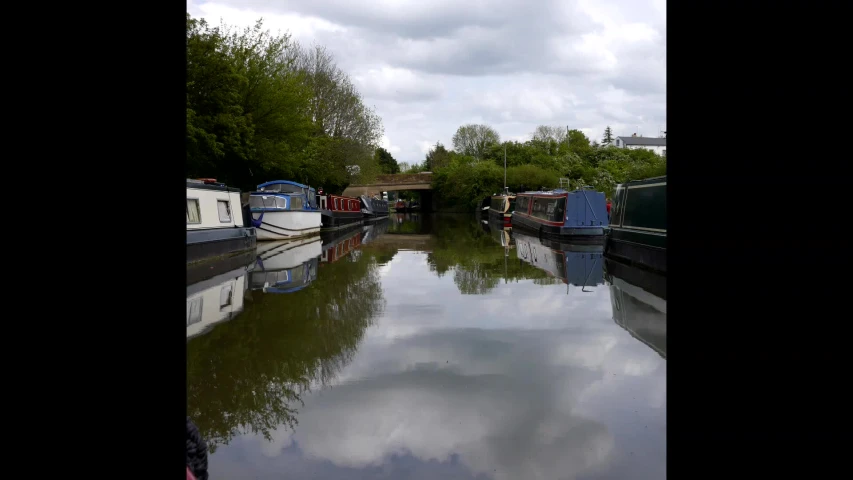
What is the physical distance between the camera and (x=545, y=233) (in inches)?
744

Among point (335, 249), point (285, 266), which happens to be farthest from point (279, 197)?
point (285, 266)

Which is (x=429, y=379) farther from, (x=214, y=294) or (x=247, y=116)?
(x=247, y=116)

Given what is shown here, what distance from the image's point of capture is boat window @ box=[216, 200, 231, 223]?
12909mm

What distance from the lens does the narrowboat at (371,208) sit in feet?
113

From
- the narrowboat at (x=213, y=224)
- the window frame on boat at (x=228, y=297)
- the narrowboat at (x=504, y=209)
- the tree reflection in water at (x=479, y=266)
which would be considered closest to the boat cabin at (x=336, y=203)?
the narrowboat at (x=504, y=209)

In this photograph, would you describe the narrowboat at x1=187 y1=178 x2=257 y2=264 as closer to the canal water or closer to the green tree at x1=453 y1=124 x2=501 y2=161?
the canal water

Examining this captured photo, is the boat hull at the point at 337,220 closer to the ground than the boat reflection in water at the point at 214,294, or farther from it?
farther from it

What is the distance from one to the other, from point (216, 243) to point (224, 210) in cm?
186

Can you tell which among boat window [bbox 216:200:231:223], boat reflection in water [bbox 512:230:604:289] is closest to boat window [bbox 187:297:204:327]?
boat reflection in water [bbox 512:230:604:289]

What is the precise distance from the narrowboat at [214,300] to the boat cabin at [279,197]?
6981 mm

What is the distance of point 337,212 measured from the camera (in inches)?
1016

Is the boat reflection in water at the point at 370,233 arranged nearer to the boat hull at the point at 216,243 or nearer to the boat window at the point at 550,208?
the boat window at the point at 550,208

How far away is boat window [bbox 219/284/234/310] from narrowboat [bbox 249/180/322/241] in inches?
346
